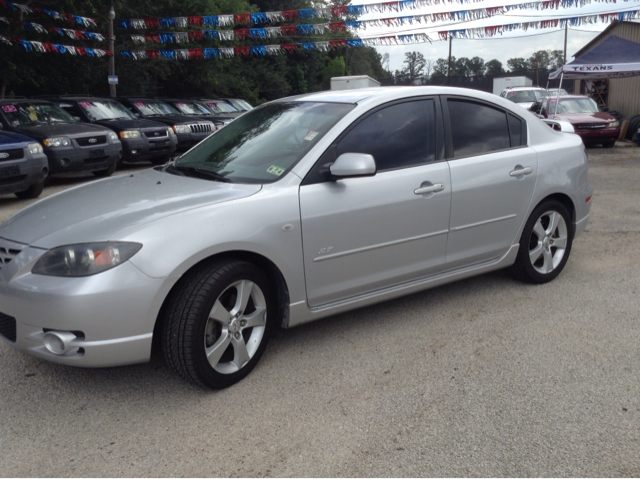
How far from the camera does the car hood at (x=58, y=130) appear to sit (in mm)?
10297

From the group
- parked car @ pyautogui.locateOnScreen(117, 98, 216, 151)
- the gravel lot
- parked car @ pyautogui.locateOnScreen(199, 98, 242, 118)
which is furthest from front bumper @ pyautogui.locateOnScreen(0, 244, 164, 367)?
parked car @ pyautogui.locateOnScreen(199, 98, 242, 118)

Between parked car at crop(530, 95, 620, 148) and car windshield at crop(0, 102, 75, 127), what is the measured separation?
11961 mm

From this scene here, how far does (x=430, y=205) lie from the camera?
13.4 feet

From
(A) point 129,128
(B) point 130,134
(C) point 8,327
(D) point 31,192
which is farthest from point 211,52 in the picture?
(C) point 8,327

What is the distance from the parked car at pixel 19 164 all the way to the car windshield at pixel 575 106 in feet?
44.1

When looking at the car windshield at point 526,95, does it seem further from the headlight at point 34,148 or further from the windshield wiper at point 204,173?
the windshield wiper at point 204,173

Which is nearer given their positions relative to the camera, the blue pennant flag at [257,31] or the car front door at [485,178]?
the car front door at [485,178]

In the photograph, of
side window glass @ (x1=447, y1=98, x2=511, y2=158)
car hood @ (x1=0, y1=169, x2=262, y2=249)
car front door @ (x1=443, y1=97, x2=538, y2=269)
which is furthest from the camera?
side window glass @ (x1=447, y1=98, x2=511, y2=158)

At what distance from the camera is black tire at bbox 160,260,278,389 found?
3.12 meters

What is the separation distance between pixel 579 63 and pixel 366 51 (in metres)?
82.7

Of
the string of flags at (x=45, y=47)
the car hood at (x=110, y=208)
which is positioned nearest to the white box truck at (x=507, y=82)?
the string of flags at (x=45, y=47)

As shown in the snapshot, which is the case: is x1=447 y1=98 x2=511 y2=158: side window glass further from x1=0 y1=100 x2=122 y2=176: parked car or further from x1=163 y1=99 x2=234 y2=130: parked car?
x1=163 y1=99 x2=234 y2=130: parked car

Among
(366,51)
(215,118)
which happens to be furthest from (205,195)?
(366,51)

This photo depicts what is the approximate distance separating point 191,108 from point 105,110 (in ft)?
11.2
